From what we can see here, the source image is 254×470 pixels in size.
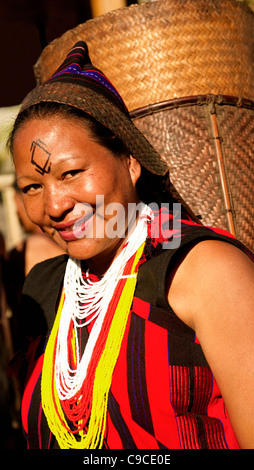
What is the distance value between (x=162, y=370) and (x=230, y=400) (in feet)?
0.83

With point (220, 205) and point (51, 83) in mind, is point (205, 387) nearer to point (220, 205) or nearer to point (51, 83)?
point (220, 205)

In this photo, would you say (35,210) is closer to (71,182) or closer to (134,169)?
(71,182)

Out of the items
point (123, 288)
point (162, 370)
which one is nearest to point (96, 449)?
point (162, 370)

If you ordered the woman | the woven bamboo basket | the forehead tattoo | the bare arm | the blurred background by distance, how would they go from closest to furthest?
the bare arm < the woman < the forehead tattoo < the woven bamboo basket < the blurred background

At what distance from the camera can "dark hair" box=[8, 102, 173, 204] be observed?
171 cm

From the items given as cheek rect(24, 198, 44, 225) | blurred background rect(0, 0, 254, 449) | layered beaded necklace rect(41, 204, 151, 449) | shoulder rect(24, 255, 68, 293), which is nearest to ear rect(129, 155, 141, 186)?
layered beaded necklace rect(41, 204, 151, 449)

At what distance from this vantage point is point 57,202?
1690mm

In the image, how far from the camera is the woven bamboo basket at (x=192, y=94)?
7.16ft

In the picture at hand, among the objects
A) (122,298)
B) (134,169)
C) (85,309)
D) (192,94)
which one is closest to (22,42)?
(192,94)

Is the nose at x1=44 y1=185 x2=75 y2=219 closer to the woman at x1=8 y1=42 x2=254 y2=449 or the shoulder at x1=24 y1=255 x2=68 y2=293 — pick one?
the woman at x1=8 y1=42 x2=254 y2=449

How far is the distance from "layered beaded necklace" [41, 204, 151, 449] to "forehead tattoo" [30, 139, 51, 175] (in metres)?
0.41

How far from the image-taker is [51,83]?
1.79 meters

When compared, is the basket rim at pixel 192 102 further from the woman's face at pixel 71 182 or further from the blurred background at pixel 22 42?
the blurred background at pixel 22 42

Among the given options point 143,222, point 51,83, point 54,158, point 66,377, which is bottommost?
point 66,377
